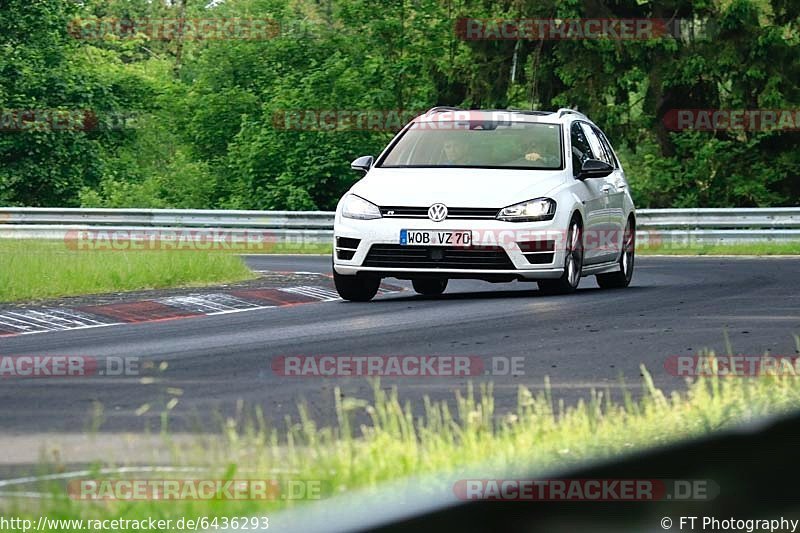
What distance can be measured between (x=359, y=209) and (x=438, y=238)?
83cm

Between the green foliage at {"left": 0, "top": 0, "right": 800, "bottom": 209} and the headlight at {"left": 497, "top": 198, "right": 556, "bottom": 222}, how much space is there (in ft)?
67.9

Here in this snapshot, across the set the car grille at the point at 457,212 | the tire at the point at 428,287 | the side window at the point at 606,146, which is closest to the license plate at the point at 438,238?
the car grille at the point at 457,212

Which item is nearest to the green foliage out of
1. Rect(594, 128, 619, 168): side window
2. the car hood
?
Rect(594, 128, 619, 168): side window

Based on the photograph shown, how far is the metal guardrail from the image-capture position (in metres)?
30.5

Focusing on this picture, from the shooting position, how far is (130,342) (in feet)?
43.3

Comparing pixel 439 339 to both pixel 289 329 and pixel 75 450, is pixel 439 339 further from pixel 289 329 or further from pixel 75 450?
pixel 75 450

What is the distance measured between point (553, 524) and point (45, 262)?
48.9 ft

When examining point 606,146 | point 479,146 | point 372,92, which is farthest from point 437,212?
point 372,92

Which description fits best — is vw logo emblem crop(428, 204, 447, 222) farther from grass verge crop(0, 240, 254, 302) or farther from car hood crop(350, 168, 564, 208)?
grass verge crop(0, 240, 254, 302)

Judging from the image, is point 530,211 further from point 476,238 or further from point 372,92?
point 372,92

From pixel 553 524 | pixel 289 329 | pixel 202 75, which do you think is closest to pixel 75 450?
pixel 553 524

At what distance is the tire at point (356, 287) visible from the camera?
1705 cm

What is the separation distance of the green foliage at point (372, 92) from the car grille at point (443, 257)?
2108 cm

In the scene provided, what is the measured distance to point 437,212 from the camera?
15.9 m
